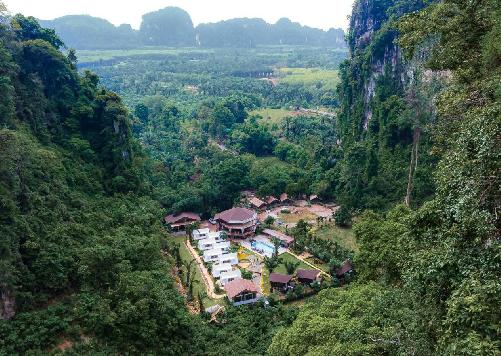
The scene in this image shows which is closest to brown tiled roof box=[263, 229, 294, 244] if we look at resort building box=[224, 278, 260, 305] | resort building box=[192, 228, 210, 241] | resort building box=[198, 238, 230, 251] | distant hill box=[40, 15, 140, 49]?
resort building box=[198, 238, 230, 251]

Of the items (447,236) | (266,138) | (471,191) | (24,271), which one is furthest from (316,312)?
(266,138)

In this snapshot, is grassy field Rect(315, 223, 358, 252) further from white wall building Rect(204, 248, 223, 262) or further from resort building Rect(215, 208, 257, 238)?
white wall building Rect(204, 248, 223, 262)

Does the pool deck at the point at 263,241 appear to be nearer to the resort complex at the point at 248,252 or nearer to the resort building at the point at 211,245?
the resort complex at the point at 248,252

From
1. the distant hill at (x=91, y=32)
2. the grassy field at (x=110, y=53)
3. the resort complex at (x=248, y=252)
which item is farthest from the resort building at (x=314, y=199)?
the distant hill at (x=91, y=32)

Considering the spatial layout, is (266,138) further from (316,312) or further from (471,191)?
(471,191)

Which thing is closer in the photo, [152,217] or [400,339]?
[400,339]

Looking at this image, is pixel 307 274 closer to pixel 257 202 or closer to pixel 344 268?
pixel 344 268
